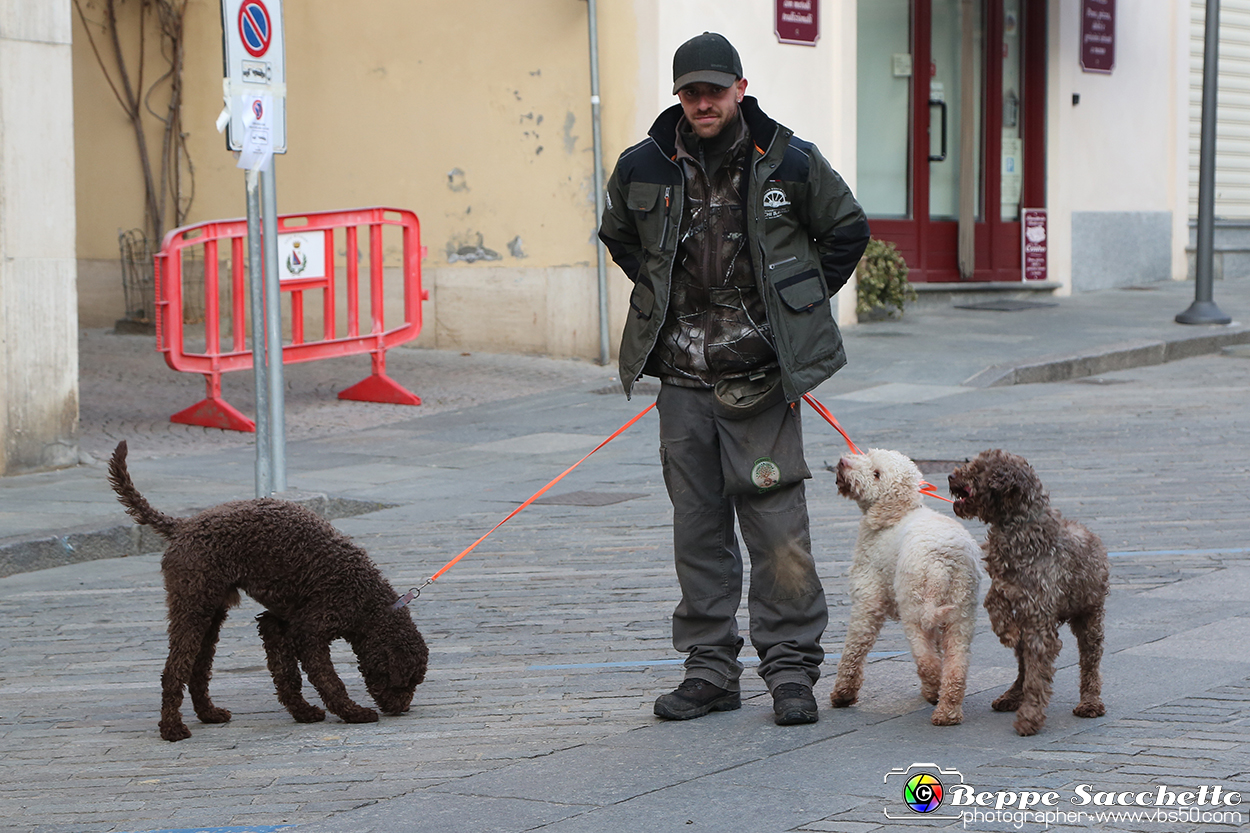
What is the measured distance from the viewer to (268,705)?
5273 mm

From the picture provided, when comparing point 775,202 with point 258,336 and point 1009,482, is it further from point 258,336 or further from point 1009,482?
point 258,336

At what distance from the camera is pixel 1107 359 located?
1460 centimetres

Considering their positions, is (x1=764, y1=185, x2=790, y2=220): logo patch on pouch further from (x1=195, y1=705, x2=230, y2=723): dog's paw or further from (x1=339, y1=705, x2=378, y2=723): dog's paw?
(x1=195, y1=705, x2=230, y2=723): dog's paw

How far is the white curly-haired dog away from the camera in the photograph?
4625 millimetres

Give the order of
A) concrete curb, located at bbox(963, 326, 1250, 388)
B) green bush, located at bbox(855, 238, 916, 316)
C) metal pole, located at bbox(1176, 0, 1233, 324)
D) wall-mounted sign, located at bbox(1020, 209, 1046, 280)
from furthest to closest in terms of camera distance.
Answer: wall-mounted sign, located at bbox(1020, 209, 1046, 280), green bush, located at bbox(855, 238, 916, 316), metal pole, located at bbox(1176, 0, 1233, 324), concrete curb, located at bbox(963, 326, 1250, 388)

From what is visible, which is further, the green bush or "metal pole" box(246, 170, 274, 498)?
the green bush

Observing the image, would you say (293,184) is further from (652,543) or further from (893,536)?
(893,536)

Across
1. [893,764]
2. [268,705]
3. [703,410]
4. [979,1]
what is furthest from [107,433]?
[979,1]

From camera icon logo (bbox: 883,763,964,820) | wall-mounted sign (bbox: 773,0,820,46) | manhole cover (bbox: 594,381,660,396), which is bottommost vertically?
camera icon logo (bbox: 883,763,964,820)

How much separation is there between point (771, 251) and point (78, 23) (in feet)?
50.3

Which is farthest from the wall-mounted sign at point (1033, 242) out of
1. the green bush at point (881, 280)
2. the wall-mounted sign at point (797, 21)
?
the wall-mounted sign at point (797, 21)

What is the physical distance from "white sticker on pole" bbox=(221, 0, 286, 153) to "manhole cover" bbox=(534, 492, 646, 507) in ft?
8.32

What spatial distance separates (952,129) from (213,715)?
15.9 m

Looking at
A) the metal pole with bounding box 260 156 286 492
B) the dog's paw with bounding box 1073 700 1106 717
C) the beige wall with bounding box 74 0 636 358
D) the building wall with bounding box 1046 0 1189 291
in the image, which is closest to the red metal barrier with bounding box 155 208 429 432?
the beige wall with bounding box 74 0 636 358
